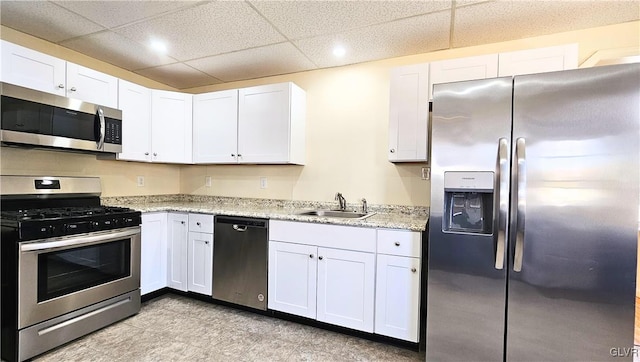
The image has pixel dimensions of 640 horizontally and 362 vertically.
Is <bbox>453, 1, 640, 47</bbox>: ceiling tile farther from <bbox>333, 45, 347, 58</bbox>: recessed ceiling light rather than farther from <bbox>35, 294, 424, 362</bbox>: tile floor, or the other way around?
<bbox>35, 294, 424, 362</bbox>: tile floor

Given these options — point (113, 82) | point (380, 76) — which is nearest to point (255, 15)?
point (380, 76)

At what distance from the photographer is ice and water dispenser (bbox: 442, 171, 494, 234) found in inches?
69.0

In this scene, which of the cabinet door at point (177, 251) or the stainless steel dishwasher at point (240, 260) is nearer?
the stainless steel dishwasher at point (240, 260)

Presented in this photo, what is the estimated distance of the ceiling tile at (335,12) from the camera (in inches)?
77.4

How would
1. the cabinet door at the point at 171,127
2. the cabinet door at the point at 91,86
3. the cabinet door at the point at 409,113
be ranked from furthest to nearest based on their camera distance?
the cabinet door at the point at 171,127, the cabinet door at the point at 91,86, the cabinet door at the point at 409,113

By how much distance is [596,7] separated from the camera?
1.95m

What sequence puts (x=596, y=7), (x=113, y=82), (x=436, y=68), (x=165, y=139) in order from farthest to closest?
(x=165, y=139) → (x=113, y=82) → (x=436, y=68) → (x=596, y=7)

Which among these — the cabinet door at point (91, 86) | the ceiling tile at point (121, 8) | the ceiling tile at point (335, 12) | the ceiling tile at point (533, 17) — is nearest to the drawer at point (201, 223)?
the cabinet door at point (91, 86)

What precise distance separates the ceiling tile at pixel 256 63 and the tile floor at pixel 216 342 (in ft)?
7.67

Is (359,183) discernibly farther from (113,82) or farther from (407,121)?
(113,82)

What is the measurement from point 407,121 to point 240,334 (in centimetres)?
210

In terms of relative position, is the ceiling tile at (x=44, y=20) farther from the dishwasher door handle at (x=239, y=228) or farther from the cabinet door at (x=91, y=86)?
the dishwasher door handle at (x=239, y=228)

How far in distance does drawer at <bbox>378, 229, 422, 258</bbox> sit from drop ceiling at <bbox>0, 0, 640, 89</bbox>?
1.51 m

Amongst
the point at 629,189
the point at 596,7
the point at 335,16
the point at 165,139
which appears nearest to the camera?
the point at 629,189
